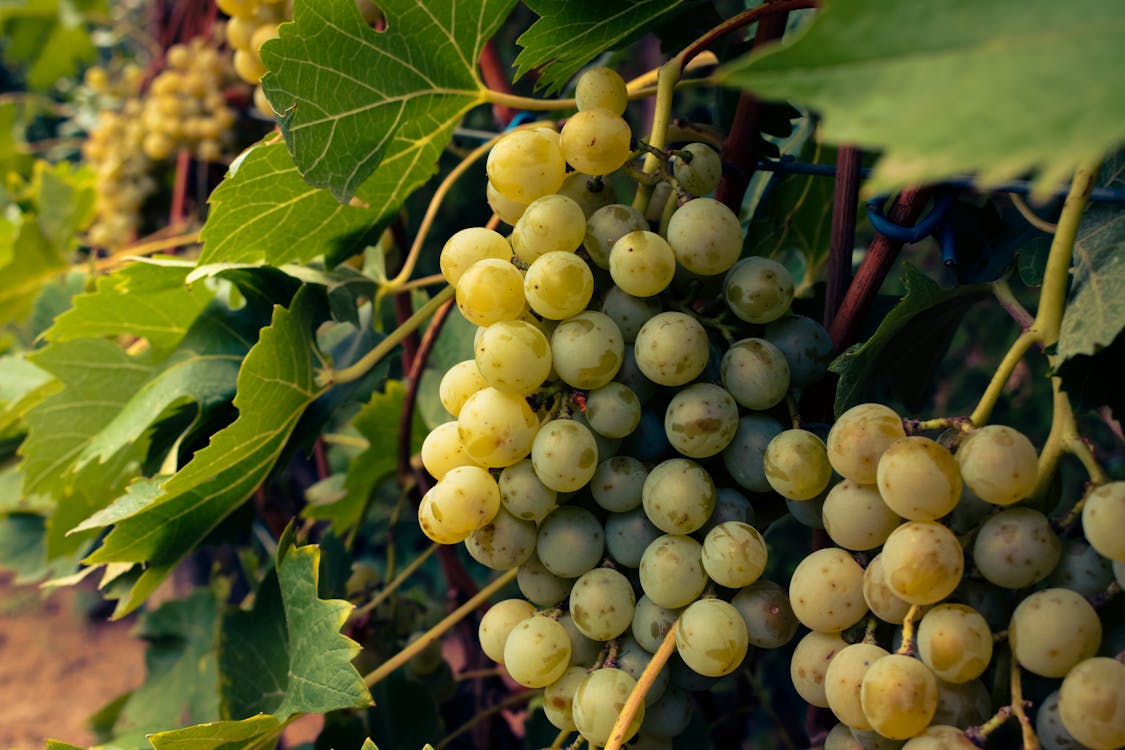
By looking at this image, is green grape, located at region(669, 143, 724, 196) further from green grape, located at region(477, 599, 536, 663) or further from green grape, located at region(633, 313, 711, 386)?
green grape, located at region(477, 599, 536, 663)

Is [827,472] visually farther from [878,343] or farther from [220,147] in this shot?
[220,147]

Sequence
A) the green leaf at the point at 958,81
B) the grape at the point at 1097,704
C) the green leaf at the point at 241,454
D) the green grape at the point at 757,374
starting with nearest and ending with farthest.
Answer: the green leaf at the point at 958,81, the grape at the point at 1097,704, the green grape at the point at 757,374, the green leaf at the point at 241,454

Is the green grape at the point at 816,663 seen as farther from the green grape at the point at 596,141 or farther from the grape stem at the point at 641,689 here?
the green grape at the point at 596,141

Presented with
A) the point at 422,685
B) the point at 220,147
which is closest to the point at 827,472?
the point at 422,685

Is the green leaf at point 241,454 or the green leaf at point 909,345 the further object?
the green leaf at point 241,454

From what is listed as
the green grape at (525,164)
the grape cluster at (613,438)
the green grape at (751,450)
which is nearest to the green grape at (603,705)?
the grape cluster at (613,438)

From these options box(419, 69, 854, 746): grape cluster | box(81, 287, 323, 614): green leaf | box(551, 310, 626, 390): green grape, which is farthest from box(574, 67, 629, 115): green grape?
box(81, 287, 323, 614): green leaf

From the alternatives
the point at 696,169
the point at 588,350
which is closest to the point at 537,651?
the point at 588,350
